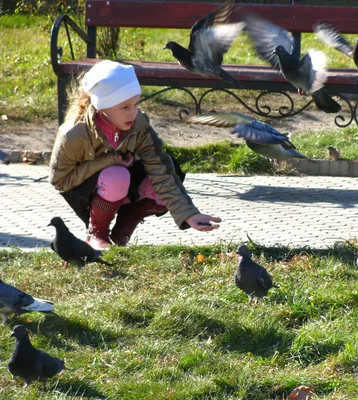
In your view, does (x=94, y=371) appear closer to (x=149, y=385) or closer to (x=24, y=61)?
(x=149, y=385)

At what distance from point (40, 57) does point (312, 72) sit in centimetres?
755

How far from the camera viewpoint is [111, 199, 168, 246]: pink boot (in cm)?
538

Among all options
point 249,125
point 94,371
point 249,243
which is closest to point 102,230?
point 249,243

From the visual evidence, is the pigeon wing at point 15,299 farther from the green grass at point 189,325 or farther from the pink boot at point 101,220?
the pink boot at point 101,220

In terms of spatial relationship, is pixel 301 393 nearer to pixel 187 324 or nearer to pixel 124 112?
pixel 187 324

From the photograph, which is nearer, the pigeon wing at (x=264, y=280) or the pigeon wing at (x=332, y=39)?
the pigeon wing at (x=264, y=280)

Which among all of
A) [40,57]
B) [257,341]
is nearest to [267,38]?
[257,341]

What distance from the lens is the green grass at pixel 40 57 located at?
10750 mm

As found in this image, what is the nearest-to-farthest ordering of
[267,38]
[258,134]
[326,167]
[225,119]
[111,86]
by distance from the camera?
[111,86] < [258,134] < [225,119] < [267,38] < [326,167]

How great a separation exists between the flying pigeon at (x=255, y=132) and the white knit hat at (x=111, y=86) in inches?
63.2

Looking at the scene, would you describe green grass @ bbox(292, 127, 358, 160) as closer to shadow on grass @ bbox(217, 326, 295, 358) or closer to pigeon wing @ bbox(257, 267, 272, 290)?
pigeon wing @ bbox(257, 267, 272, 290)

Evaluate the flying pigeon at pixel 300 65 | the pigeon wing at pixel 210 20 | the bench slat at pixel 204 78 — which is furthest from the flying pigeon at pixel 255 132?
the bench slat at pixel 204 78

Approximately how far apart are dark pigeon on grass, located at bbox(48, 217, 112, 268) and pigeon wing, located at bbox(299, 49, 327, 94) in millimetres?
2460

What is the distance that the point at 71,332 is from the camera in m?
3.97
